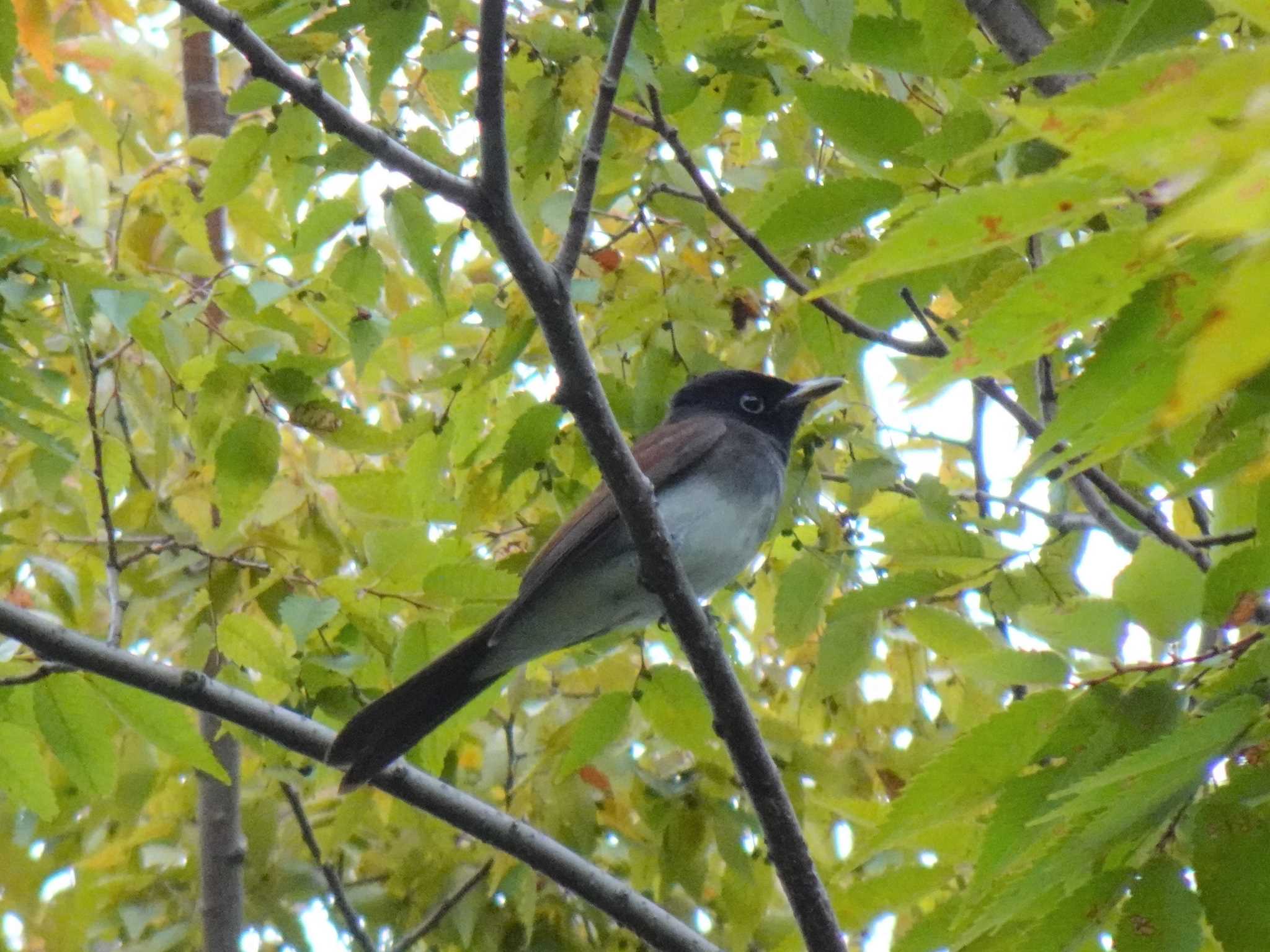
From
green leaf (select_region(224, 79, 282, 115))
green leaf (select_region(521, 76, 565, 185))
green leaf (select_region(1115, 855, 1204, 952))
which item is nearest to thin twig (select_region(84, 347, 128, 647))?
green leaf (select_region(224, 79, 282, 115))

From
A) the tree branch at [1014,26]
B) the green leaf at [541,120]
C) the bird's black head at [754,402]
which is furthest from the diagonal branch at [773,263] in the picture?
the bird's black head at [754,402]

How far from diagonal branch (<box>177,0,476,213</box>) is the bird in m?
1.30

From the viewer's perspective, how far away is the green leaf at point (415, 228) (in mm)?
3201

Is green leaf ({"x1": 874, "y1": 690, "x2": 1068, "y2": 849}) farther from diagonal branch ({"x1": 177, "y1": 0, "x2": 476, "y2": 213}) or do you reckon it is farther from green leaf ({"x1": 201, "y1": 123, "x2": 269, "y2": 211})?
green leaf ({"x1": 201, "y1": 123, "x2": 269, "y2": 211})

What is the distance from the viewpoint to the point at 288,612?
3.22 metres

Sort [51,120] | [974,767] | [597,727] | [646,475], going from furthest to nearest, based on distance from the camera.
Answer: [646,475], [51,120], [597,727], [974,767]

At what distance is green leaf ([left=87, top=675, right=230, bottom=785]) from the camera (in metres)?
3.07

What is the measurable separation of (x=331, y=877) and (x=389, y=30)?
8.72ft

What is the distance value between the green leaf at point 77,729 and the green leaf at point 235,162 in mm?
1221

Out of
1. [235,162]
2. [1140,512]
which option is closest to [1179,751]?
[1140,512]

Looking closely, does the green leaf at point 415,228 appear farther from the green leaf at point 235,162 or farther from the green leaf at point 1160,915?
the green leaf at point 1160,915

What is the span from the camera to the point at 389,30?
273 centimetres

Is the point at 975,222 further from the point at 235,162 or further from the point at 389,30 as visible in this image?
the point at 235,162

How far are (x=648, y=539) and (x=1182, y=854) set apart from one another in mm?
1432
